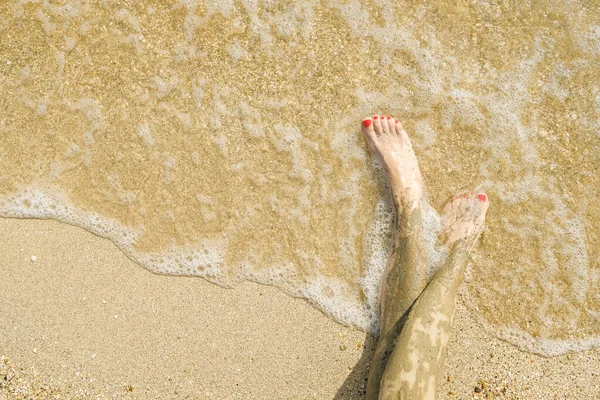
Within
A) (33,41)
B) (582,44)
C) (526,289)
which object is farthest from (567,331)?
(33,41)

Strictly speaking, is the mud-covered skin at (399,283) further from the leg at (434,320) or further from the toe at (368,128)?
the toe at (368,128)

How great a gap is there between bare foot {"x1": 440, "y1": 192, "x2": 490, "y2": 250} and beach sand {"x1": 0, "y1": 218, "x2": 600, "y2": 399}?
404 mm

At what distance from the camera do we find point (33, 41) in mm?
2559

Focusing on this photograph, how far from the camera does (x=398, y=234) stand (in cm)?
244

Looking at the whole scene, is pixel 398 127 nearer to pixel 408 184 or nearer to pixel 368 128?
pixel 368 128

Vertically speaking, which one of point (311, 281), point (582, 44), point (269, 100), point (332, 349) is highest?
point (582, 44)

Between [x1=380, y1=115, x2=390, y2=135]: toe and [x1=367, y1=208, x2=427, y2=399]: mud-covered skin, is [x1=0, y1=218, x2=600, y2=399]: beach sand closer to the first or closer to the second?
[x1=367, y1=208, x2=427, y2=399]: mud-covered skin

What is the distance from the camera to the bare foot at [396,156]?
2.45 m

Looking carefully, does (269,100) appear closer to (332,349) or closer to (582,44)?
(332,349)

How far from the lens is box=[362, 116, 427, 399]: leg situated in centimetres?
229

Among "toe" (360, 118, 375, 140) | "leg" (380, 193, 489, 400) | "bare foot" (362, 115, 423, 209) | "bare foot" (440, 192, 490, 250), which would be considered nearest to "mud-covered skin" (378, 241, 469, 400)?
"leg" (380, 193, 489, 400)

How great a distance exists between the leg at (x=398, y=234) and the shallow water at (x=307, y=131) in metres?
0.09

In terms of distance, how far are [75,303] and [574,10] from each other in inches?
121

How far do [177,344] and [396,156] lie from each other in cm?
148
